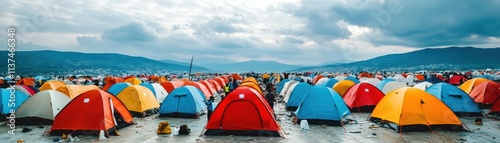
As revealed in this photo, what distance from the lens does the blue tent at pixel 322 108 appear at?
12.9 metres

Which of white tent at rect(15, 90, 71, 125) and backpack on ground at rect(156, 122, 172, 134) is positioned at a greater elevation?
white tent at rect(15, 90, 71, 125)

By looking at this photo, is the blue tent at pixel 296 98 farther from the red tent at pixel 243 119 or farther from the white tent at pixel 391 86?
the red tent at pixel 243 119

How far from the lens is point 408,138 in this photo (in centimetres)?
1049

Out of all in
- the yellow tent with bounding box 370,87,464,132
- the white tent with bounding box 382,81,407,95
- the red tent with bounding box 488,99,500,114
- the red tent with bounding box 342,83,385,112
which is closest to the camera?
the yellow tent with bounding box 370,87,464,132

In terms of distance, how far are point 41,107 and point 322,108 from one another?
11.2 m

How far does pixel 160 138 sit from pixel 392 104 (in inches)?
331

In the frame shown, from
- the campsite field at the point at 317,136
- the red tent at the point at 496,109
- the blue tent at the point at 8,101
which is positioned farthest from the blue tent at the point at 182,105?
the red tent at the point at 496,109

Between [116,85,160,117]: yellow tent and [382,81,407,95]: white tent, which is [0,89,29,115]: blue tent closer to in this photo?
[116,85,160,117]: yellow tent

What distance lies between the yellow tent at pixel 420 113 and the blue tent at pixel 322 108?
6.29 ft

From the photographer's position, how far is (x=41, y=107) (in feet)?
43.0

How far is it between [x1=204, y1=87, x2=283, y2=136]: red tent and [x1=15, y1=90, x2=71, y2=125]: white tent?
661cm

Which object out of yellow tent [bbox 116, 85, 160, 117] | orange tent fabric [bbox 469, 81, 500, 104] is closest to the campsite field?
yellow tent [bbox 116, 85, 160, 117]

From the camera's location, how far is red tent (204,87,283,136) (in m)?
11.0

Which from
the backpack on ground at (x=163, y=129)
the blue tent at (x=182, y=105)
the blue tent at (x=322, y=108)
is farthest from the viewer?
the blue tent at (x=182, y=105)
